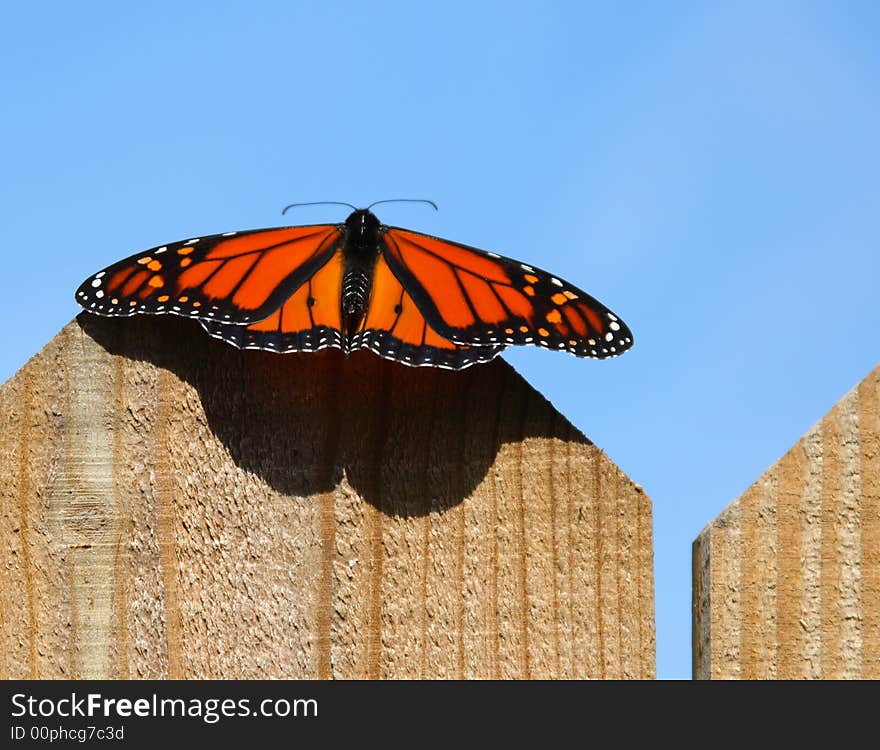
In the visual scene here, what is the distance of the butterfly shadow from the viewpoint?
243 centimetres

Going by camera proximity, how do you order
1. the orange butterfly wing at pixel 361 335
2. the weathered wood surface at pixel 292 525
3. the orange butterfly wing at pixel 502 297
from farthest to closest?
the orange butterfly wing at pixel 502 297 < the orange butterfly wing at pixel 361 335 < the weathered wood surface at pixel 292 525

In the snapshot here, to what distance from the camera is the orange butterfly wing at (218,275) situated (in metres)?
2.54

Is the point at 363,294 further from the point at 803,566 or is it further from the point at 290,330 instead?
the point at 803,566

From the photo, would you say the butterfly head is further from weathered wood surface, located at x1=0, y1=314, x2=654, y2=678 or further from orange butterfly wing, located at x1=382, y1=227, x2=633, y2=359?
weathered wood surface, located at x1=0, y1=314, x2=654, y2=678

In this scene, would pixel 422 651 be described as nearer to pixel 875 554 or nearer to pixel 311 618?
pixel 311 618

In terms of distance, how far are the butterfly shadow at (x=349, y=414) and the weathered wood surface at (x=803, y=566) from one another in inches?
17.6

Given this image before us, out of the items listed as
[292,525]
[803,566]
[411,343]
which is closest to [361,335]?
[411,343]

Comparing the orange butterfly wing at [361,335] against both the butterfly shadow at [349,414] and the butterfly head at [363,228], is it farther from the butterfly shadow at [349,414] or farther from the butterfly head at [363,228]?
the butterfly head at [363,228]

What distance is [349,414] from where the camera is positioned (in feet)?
8.09

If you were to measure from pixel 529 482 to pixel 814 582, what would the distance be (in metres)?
0.68

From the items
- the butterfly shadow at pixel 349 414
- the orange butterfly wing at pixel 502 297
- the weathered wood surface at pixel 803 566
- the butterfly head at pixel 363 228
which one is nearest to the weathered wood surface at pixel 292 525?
the butterfly shadow at pixel 349 414

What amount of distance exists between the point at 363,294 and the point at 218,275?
0.44 m

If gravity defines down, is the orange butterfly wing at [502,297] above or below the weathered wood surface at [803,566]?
above
